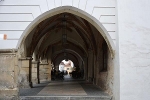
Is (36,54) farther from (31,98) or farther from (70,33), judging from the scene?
(31,98)

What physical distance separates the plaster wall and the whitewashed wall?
0.46 metres

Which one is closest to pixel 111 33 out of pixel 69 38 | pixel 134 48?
pixel 134 48

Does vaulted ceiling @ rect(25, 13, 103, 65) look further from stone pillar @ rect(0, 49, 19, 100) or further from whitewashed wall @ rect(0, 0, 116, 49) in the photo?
stone pillar @ rect(0, 49, 19, 100)

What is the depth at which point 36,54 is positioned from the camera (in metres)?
16.0

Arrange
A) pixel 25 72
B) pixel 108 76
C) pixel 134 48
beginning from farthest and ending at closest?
pixel 25 72, pixel 108 76, pixel 134 48

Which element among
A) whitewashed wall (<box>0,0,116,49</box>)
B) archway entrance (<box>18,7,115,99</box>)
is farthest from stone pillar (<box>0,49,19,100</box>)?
archway entrance (<box>18,7,115,99</box>)

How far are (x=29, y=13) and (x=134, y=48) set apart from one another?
3.50 metres

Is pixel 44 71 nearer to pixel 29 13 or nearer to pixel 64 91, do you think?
pixel 64 91

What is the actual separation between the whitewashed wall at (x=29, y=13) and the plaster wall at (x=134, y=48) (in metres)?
0.46

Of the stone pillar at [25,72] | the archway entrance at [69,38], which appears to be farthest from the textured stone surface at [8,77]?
the stone pillar at [25,72]

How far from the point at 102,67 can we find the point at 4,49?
567 cm

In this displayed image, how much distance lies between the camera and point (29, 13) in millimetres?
7461

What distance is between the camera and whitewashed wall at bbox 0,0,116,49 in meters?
7.44

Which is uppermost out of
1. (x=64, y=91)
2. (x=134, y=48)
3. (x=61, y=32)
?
(x=61, y=32)
